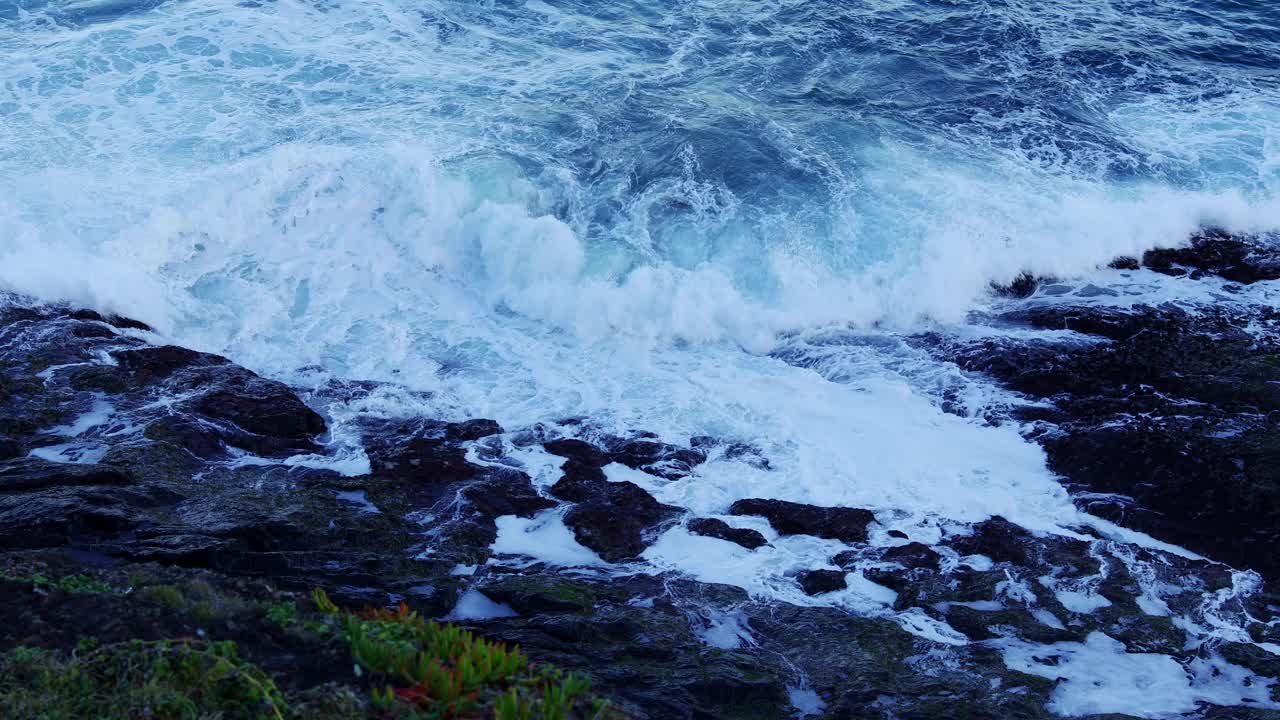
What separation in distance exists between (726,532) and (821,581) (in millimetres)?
1222

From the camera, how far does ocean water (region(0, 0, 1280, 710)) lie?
13125mm

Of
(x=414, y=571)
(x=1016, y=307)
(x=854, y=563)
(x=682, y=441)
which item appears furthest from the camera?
(x=1016, y=307)

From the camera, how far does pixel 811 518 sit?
1108 cm

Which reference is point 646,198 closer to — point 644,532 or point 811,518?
point 811,518

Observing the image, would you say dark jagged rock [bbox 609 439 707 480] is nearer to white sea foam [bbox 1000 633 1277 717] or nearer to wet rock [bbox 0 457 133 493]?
white sea foam [bbox 1000 633 1277 717]

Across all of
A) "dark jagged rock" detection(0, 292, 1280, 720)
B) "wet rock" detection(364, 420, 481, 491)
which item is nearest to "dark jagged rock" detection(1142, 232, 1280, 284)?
"dark jagged rock" detection(0, 292, 1280, 720)

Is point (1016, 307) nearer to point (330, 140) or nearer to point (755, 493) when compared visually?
point (755, 493)

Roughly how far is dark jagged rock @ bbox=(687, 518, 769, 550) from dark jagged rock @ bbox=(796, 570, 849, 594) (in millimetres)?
701

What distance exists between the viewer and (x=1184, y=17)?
2577cm

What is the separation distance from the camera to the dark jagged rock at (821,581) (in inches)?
396

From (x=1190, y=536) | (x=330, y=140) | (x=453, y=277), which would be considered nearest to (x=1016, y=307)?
(x=1190, y=536)

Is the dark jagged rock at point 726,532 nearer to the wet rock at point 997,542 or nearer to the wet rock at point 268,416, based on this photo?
the wet rock at point 997,542

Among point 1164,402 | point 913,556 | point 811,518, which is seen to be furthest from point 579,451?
point 1164,402

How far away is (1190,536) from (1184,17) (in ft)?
65.7
